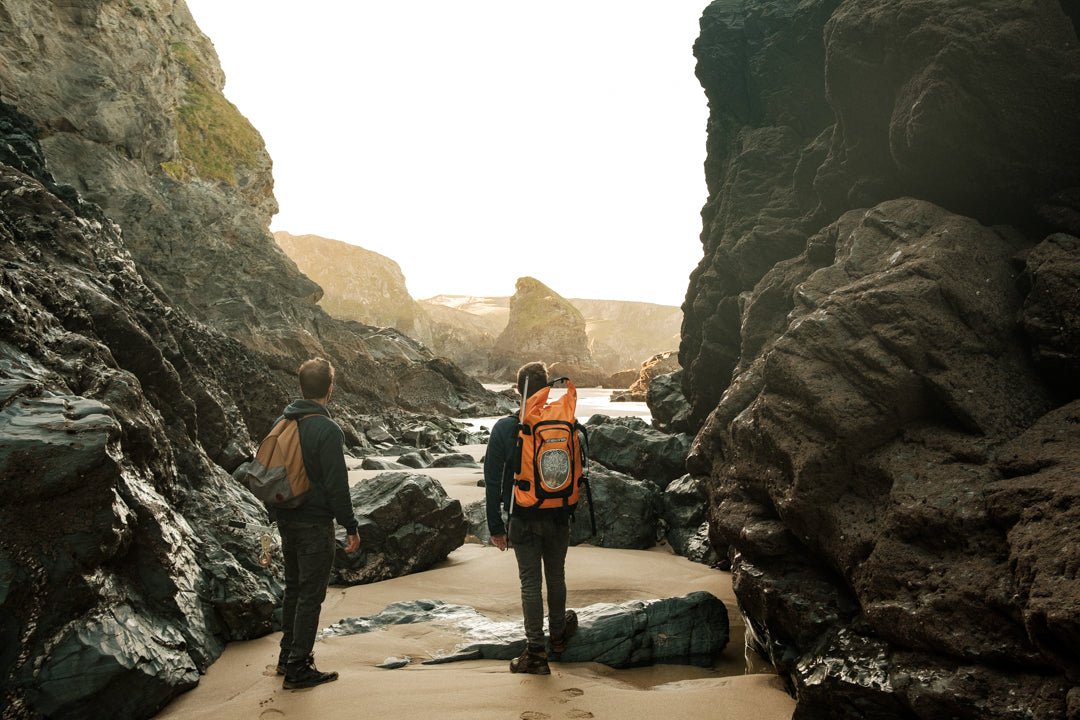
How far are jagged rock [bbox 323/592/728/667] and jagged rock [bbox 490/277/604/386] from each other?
104 meters

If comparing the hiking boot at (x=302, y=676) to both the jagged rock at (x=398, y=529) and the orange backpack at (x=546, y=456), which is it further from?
the jagged rock at (x=398, y=529)

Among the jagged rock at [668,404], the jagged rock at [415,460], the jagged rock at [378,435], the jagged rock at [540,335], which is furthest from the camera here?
the jagged rock at [540,335]

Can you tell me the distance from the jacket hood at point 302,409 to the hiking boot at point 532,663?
2.18 meters

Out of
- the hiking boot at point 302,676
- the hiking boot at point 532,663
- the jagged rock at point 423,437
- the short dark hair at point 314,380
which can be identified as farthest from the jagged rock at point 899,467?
the jagged rock at point 423,437

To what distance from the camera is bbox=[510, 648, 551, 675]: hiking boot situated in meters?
4.77

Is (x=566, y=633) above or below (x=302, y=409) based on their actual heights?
below

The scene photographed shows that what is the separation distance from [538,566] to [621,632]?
100 centimetres

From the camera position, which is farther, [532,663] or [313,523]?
[532,663]

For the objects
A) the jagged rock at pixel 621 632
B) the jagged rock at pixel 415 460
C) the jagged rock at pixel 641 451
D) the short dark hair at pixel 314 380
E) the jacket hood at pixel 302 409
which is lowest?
the jagged rock at pixel 415 460

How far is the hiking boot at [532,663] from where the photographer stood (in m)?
4.77

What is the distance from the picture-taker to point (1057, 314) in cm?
438

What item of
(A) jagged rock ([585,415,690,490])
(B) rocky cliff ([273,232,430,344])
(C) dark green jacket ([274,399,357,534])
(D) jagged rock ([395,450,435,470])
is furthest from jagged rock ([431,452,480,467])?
(B) rocky cliff ([273,232,430,344])

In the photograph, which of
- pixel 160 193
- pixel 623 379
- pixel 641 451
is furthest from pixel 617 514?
pixel 623 379

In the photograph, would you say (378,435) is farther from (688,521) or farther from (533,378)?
(533,378)
